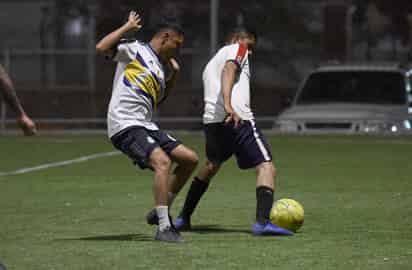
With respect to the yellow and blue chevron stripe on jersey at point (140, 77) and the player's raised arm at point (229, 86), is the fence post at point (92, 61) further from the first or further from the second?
the yellow and blue chevron stripe on jersey at point (140, 77)

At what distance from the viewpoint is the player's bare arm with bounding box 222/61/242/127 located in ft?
36.5

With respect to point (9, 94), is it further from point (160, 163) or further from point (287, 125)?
point (287, 125)

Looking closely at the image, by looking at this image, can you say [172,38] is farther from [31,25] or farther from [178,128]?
[31,25]

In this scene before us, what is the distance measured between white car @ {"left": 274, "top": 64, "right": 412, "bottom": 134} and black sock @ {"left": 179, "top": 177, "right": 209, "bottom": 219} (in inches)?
468

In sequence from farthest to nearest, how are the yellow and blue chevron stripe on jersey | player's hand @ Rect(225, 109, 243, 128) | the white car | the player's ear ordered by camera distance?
1. the white car
2. player's hand @ Rect(225, 109, 243, 128)
3. the player's ear
4. the yellow and blue chevron stripe on jersey

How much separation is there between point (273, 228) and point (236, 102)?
115cm

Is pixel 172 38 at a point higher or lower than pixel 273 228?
higher

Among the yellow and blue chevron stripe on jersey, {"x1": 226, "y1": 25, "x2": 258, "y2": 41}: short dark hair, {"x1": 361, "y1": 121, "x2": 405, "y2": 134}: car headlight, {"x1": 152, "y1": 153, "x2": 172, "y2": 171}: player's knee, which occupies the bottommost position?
{"x1": 361, "y1": 121, "x2": 405, "y2": 134}: car headlight

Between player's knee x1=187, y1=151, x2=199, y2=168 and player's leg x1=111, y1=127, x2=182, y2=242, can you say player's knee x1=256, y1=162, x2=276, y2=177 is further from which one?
player's leg x1=111, y1=127, x2=182, y2=242

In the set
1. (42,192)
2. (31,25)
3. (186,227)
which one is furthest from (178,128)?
(186,227)

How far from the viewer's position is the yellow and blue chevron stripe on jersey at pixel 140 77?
422 inches

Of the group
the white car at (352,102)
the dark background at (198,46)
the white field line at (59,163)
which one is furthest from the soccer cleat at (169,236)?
the dark background at (198,46)

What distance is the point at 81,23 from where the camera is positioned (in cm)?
3447

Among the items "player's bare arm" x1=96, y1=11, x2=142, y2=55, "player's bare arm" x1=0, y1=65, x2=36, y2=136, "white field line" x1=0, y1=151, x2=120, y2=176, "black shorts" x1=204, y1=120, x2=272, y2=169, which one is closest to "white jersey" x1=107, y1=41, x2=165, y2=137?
"player's bare arm" x1=96, y1=11, x2=142, y2=55
